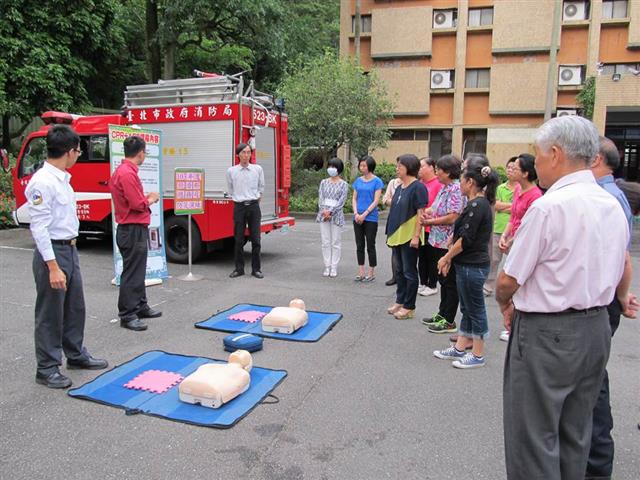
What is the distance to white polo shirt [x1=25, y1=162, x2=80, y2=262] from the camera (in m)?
3.81

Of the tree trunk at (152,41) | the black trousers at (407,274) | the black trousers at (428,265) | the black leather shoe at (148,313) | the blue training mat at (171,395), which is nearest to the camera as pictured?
the blue training mat at (171,395)

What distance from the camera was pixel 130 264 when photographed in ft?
18.1

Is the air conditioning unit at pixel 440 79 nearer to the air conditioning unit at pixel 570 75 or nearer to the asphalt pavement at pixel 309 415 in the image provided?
the air conditioning unit at pixel 570 75

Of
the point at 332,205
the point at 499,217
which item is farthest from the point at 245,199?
the point at 499,217

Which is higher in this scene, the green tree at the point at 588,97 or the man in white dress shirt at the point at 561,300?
the green tree at the point at 588,97

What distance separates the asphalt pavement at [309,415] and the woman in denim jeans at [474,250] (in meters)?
0.31

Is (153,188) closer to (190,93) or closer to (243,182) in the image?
(243,182)

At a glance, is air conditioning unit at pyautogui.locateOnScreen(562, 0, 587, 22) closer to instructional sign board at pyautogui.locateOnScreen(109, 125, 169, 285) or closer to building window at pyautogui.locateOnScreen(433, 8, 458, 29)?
building window at pyautogui.locateOnScreen(433, 8, 458, 29)

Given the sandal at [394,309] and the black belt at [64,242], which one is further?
the sandal at [394,309]

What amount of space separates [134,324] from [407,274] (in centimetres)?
295

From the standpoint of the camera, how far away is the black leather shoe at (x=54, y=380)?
397 centimetres

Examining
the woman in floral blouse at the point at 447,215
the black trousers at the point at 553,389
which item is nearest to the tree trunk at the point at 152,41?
the woman in floral blouse at the point at 447,215

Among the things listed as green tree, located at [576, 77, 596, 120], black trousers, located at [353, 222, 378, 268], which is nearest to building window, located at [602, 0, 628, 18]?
green tree, located at [576, 77, 596, 120]

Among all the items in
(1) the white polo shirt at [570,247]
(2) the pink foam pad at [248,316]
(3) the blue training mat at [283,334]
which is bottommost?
(3) the blue training mat at [283,334]
